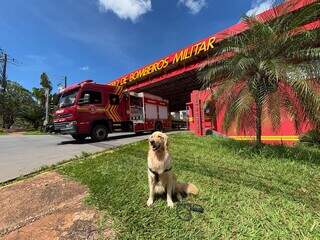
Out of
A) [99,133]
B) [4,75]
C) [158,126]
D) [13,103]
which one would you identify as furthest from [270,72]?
[4,75]

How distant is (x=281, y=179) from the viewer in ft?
21.5

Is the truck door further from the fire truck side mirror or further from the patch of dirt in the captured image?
the patch of dirt

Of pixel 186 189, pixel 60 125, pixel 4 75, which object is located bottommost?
pixel 186 189

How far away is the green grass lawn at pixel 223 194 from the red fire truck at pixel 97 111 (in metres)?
5.73

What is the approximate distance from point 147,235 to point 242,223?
1347 mm

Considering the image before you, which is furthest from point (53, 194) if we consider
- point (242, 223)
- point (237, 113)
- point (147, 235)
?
point (237, 113)

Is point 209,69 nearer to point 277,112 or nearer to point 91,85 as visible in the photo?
point 277,112

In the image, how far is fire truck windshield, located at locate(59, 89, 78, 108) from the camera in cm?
1506

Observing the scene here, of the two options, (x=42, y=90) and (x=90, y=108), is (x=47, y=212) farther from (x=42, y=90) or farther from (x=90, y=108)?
(x=42, y=90)

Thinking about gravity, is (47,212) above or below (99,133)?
below

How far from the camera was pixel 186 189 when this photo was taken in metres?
5.68

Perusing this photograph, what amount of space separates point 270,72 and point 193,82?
1689 centimetres

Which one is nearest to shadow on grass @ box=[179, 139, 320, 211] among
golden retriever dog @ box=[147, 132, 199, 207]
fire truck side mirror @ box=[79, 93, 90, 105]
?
golden retriever dog @ box=[147, 132, 199, 207]

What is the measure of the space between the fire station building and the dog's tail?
4.72 meters
